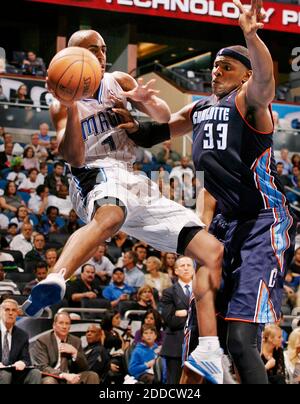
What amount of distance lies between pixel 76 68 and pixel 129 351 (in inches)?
200

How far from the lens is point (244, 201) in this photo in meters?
5.34

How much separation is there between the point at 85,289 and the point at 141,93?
549 centimetres

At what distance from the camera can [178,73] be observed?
19969mm

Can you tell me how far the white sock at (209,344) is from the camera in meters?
5.11

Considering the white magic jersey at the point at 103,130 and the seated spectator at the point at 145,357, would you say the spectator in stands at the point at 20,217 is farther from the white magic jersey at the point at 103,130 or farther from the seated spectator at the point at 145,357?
the white magic jersey at the point at 103,130

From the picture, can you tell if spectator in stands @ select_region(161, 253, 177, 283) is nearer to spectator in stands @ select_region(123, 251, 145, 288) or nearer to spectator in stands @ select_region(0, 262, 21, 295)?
spectator in stands @ select_region(123, 251, 145, 288)

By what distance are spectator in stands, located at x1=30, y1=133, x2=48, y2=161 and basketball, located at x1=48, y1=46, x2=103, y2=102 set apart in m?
9.40

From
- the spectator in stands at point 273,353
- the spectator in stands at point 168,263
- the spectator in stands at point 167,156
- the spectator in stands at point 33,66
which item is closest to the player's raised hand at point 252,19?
the spectator in stands at point 273,353

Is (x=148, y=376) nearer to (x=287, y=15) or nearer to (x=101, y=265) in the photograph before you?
(x=101, y=265)

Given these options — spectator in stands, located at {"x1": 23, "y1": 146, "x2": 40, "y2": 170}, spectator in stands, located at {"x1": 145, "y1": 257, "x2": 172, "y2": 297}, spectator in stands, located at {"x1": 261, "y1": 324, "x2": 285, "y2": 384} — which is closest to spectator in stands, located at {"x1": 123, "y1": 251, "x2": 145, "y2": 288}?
spectator in stands, located at {"x1": 145, "y1": 257, "x2": 172, "y2": 297}

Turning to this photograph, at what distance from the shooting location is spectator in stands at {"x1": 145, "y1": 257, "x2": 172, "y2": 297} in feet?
36.6

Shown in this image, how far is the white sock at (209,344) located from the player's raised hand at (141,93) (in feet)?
5.55

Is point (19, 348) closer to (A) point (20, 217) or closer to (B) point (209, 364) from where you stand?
(B) point (209, 364)

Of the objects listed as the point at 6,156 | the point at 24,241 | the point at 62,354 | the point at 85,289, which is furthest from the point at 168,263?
the point at 6,156
